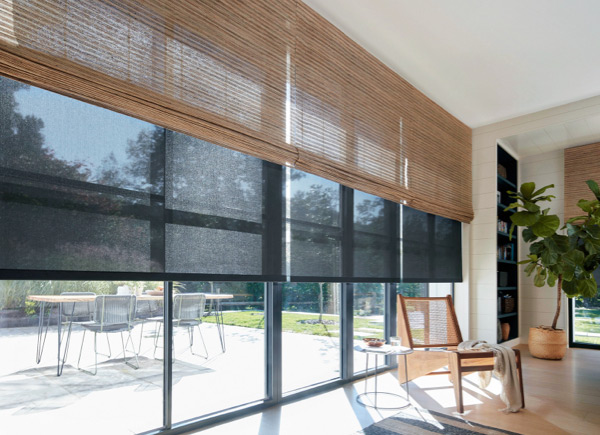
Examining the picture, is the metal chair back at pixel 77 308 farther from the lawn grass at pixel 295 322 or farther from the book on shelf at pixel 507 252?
the book on shelf at pixel 507 252

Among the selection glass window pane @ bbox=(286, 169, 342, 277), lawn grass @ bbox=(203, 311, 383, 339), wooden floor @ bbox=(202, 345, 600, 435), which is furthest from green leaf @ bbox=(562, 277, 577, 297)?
glass window pane @ bbox=(286, 169, 342, 277)

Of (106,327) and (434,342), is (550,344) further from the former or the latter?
(106,327)

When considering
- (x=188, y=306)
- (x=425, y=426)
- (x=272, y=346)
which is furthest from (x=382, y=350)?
(x=188, y=306)

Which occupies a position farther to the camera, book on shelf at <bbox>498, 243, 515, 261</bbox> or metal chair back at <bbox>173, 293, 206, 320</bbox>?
book on shelf at <bbox>498, 243, 515, 261</bbox>

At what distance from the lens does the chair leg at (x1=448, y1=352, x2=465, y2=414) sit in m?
3.33

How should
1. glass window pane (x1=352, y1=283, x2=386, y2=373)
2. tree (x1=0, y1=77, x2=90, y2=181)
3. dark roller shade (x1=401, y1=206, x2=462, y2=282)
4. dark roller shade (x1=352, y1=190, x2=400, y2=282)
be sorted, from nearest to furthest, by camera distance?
tree (x1=0, y1=77, x2=90, y2=181) → dark roller shade (x1=352, y1=190, x2=400, y2=282) → glass window pane (x1=352, y1=283, x2=386, y2=373) → dark roller shade (x1=401, y1=206, x2=462, y2=282)

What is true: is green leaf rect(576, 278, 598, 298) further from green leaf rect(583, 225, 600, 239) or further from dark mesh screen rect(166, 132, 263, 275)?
dark mesh screen rect(166, 132, 263, 275)

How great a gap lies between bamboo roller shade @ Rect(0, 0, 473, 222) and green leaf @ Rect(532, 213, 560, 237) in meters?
1.41

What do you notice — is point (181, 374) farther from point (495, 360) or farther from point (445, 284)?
point (445, 284)

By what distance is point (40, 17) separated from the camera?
6.11 ft

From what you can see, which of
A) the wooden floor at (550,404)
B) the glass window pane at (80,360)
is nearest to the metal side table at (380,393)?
the wooden floor at (550,404)

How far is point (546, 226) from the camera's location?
4.89 meters

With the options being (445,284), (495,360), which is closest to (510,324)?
(445,284)

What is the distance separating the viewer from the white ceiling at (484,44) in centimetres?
327
